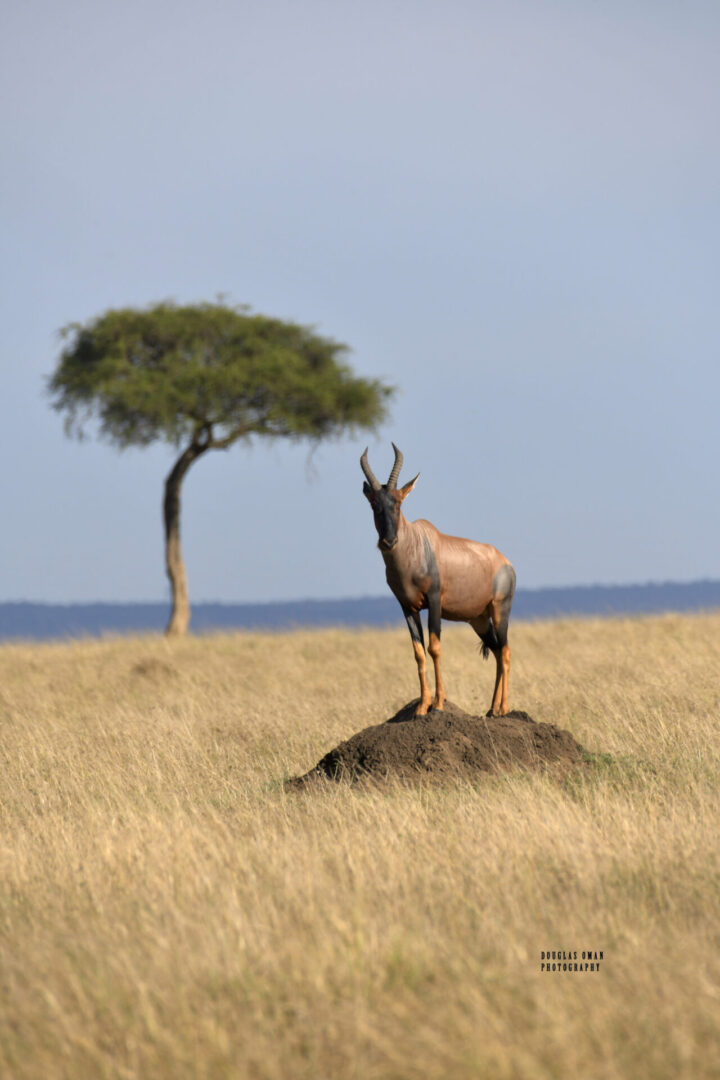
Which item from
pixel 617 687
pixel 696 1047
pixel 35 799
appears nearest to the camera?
pixel 696 1047

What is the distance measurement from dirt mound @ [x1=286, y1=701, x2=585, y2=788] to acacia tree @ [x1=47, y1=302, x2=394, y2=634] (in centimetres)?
1873

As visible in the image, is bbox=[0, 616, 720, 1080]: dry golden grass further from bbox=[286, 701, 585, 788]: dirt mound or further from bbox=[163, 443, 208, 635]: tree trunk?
bbox=[163, 443, 208, 635]: tree trunk

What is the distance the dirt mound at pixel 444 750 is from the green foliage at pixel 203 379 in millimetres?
19263

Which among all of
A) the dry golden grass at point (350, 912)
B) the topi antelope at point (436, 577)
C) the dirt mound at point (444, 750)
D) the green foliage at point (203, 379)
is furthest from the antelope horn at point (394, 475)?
the green foliage at point (203, 379)

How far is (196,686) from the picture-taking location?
14961 millimetres

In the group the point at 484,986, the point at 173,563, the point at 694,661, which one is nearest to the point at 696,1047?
the point at 484,986

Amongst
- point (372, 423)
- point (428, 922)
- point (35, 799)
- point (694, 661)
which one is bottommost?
point (35, 799)

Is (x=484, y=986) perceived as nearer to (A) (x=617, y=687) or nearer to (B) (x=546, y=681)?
(A) (x=617, y=687)

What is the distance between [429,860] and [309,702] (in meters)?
7.43

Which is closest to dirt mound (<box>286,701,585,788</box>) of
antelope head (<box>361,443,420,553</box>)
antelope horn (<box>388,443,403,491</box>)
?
antelope head (<box>361,443,420,553</box>)

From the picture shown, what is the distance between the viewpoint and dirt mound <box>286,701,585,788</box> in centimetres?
815

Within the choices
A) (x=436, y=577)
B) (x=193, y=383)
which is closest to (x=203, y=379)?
(x=193, y=383)

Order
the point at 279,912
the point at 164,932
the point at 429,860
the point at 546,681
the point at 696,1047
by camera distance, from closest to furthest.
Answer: the point at 696,1047 → the point at 164,932 → the point at 279,912 → the point at 429,860 → the point at 546,681

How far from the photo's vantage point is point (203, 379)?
2683 centimetres
